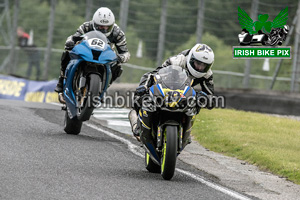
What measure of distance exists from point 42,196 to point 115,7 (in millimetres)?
14489

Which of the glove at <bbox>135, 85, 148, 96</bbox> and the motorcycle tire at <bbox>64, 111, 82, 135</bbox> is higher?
the glove at <bbox>135, 85, 148, 96</bbox>

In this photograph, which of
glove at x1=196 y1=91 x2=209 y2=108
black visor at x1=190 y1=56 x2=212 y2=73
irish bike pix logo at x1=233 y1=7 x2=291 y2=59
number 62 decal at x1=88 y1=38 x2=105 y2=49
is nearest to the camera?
glove at x1=196 y1=91 x2=209 y2=108

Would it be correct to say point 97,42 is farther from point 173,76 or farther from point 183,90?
point 183,90

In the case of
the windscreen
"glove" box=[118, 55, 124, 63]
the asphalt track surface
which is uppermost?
"glove" box=[118, 55, 124, 63]

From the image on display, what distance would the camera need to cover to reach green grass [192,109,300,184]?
31.0 feet

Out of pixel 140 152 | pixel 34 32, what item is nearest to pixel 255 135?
pixel 140 152

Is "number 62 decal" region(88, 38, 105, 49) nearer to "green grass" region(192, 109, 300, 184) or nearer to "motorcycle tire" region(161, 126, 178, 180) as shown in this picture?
"green grass" region(192, 109, 300, 184)

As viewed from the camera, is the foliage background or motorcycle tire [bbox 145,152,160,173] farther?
the foliage background

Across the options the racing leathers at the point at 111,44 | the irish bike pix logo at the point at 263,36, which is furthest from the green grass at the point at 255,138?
the irish bike pix logo at the point at 263,36

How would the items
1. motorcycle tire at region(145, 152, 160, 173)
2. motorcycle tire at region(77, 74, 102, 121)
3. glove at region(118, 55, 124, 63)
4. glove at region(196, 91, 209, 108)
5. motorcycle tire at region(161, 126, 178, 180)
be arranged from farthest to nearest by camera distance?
glove at region(118, 55, 124, 63)
motorcycle tire at region(77, 74, 102, 121)
motorcycle tire at region(145, 152, 160, 173)
glove at region(196, 91, 209, 108)
motorcycle tire at region(161, 126, 178, 180)

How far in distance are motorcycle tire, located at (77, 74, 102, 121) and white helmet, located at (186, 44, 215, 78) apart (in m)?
2.19

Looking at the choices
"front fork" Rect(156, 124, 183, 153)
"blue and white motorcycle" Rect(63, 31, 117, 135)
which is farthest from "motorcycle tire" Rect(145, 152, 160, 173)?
"blue and white motorcycle" Rect(63, 31, 117, 135)

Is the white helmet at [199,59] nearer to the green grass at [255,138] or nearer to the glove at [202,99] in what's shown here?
the glove at [202,99]

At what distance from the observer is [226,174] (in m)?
8.66
